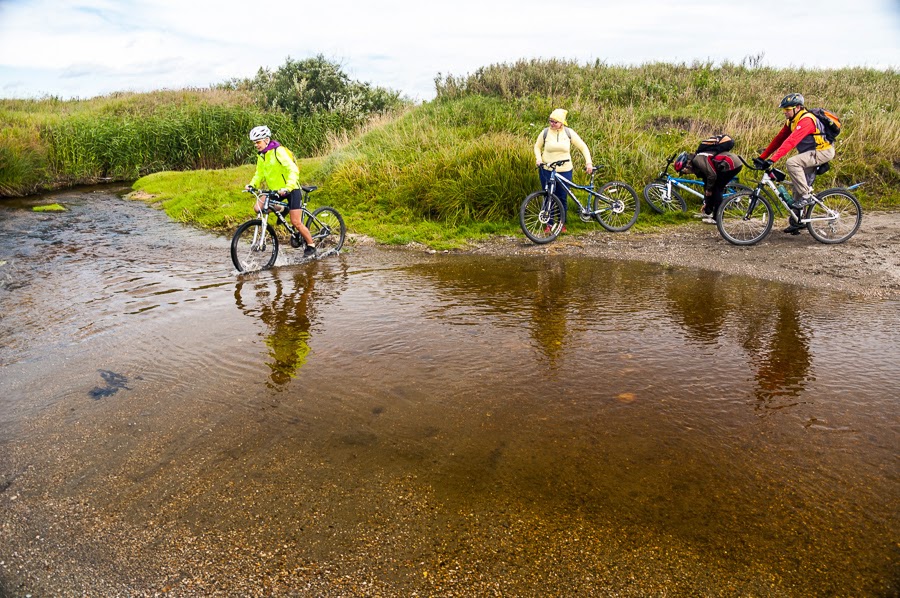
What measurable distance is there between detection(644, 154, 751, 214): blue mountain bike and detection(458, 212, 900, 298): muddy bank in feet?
2.30

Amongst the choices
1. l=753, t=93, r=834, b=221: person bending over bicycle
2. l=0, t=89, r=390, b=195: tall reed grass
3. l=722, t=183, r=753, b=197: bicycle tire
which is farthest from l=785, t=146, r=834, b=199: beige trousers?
l=0, t=89, r=390, b=195: tall reed grass

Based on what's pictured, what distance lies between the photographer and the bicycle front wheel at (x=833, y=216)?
9680 millimetres

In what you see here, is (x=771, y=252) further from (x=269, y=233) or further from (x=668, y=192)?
(x=269, y=233)

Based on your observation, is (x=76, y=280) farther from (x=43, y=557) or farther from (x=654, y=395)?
(x=654, y=395)

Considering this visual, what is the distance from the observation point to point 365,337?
597cm

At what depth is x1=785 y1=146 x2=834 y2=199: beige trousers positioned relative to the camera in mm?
9539

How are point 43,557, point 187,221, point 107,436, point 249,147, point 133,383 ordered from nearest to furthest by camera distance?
point 43,557 → point 107,436 → point 133,383 → point 187,221 → point 249,147

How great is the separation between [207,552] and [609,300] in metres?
5.52

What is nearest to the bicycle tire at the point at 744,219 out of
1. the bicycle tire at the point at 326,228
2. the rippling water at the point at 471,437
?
the rippling water at the point at 471,437

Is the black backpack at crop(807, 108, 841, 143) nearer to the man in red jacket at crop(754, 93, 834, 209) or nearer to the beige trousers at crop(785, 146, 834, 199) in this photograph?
the man in red jacket at crop(754, 93, 834, 209)

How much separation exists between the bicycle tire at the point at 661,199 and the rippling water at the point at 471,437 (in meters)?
4.82

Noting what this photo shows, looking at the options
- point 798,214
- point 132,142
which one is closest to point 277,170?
point 798,214

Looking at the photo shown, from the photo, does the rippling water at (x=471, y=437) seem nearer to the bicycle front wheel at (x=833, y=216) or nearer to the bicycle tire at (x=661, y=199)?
the bicycle front wheel at (x=833, y=216)

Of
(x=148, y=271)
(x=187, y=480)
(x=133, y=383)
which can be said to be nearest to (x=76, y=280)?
(x=148, y=271)
